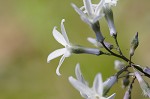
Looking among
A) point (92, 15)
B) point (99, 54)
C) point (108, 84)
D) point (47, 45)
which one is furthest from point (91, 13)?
point (47, 45)

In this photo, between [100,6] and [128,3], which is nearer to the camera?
[100,6]

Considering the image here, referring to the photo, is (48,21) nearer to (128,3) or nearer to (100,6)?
(128,3)

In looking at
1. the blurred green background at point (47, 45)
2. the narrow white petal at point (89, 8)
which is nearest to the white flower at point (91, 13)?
the narrow white petal at point (89, 8)

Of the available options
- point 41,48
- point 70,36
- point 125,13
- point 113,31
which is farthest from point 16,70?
point 113,31

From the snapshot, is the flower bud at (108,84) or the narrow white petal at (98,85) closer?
the narrow white petal at (98,85)

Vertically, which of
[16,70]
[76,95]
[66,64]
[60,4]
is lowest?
[76,95]

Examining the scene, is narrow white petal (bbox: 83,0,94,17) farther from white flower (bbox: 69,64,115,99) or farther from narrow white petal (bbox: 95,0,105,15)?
white flower (bbox: 69,64,115,99)

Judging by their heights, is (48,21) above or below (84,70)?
above

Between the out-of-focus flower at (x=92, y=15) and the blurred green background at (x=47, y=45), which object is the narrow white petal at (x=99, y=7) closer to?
the out-of-focus flower at (x=92, y=15)

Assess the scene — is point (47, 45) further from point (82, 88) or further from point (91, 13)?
point (82, 88)
